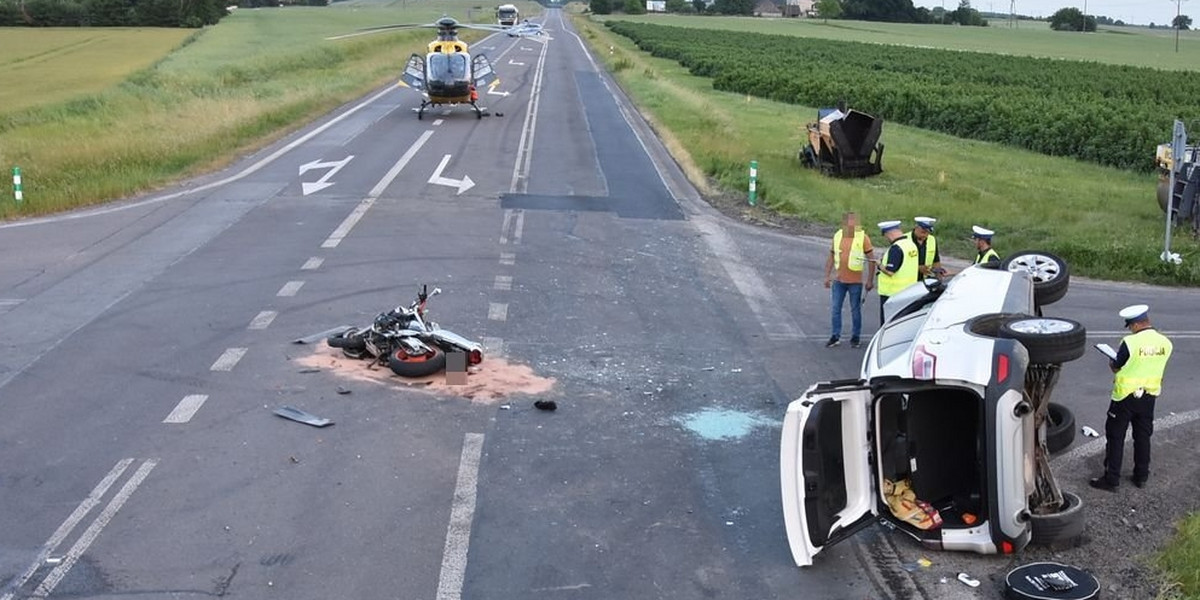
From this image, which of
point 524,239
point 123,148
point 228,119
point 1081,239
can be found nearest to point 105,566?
point 524,239

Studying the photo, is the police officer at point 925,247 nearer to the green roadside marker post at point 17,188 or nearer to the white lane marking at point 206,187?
the white lane marking at point 206,187

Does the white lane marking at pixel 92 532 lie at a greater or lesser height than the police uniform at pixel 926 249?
lesser

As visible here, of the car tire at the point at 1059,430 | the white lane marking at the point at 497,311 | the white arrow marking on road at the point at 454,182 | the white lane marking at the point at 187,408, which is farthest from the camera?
the white arrow marking on road at the point at 454,182

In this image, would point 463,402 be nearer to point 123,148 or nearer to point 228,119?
point 123,148

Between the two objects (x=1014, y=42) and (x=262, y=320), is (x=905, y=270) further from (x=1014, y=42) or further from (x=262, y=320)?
(x=1014, y=42)

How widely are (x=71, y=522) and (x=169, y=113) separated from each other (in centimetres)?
2948

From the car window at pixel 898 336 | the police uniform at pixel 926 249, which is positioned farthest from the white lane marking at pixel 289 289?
the car window at pixel 898 336

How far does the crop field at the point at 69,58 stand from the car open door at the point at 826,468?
1586 inches

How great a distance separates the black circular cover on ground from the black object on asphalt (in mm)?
6134

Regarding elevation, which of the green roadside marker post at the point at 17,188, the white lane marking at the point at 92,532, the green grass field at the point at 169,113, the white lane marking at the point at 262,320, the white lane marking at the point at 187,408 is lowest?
the white lane marking at the point at 92,532

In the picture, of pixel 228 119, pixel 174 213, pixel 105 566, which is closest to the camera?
pixel 105 566

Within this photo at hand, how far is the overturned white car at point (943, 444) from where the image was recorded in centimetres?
789

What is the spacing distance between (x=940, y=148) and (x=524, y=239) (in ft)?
73.4

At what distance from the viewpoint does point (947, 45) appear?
115688 mm
